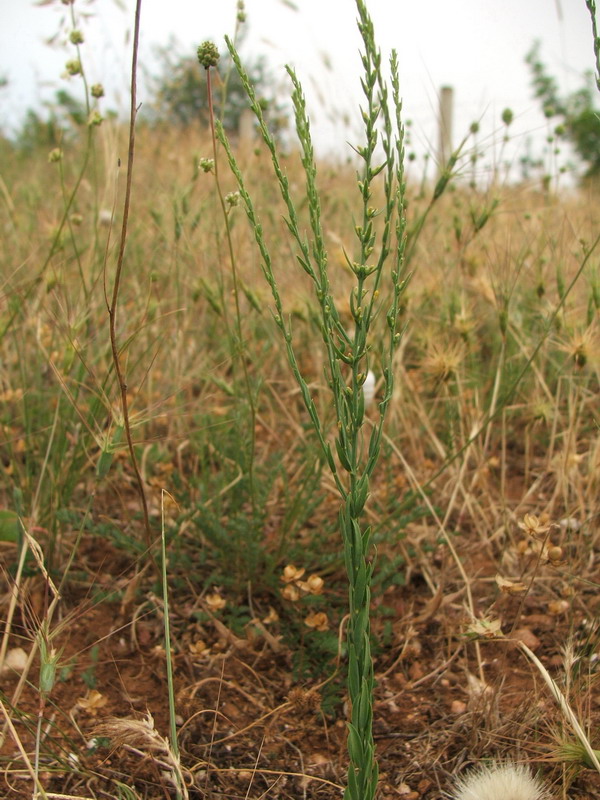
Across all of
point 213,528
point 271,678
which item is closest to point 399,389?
point 213,528

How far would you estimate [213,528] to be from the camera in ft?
4.55

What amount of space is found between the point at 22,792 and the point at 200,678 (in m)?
0.35

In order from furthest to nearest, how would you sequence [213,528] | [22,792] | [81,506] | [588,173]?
[588,173]
[81,506]
[213,528]
[22,792]

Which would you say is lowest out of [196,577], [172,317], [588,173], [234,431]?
[196,577]

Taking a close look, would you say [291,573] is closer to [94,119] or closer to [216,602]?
[216,602]

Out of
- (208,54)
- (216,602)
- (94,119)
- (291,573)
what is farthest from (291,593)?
(94,119)

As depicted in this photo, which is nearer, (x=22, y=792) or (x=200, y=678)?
(x=22, y=792)

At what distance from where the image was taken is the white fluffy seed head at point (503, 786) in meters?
0.89

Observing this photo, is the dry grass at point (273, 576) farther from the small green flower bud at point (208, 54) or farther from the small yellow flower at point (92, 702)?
the small green flower bud at point (208, 54)

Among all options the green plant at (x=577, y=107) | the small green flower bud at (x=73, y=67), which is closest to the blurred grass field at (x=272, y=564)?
the small green flower bud at (x=73, y=67)

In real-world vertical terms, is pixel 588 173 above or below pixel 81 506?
above

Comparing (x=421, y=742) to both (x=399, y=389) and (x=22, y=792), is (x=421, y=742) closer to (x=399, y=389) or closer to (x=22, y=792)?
(x=22, y=792)

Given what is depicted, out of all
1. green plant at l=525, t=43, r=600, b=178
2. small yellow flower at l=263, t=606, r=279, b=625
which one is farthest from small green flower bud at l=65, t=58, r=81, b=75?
green plant at l=525, t=43, r=600, b=178

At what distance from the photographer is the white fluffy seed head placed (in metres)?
0.89
